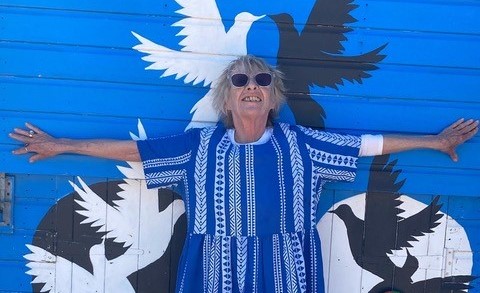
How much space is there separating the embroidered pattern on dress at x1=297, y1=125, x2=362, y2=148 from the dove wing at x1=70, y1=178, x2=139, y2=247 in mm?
908

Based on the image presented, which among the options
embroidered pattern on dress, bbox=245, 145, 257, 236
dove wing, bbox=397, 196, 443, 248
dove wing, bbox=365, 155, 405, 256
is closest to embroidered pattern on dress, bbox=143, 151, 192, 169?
embroidered pattern on dress, bbox=245, 145, 257, 236

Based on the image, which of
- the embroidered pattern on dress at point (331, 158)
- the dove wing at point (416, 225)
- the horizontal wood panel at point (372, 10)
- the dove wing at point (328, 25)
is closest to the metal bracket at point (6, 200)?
the horizontal wood panel at point (372, 10)

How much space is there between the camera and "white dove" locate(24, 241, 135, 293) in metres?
3.02

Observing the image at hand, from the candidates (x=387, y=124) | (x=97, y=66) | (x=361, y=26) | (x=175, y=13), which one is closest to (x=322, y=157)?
(x=387, y=124)

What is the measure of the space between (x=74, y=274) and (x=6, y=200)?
1.59 feet

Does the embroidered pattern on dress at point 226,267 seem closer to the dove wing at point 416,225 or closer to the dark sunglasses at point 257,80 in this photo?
the dark sunglasses at point 257,80

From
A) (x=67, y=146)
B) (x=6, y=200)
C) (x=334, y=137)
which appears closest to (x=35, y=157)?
(x=67, y=146)

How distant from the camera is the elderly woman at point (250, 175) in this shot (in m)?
2.65

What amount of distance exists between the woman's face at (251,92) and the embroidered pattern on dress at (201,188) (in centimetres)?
22

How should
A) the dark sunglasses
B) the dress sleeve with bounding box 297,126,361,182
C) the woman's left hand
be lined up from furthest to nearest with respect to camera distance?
the woman's left hand
the dress sleeve with bounding box 297,126,361,182
the dark sunglasses

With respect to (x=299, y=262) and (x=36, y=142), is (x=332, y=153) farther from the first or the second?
(x=36, y=142)

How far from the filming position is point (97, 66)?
9.34ft

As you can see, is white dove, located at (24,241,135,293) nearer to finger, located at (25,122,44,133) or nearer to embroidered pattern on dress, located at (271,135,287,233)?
finger, located at (25,122,44,133)

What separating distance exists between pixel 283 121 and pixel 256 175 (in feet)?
1.26
